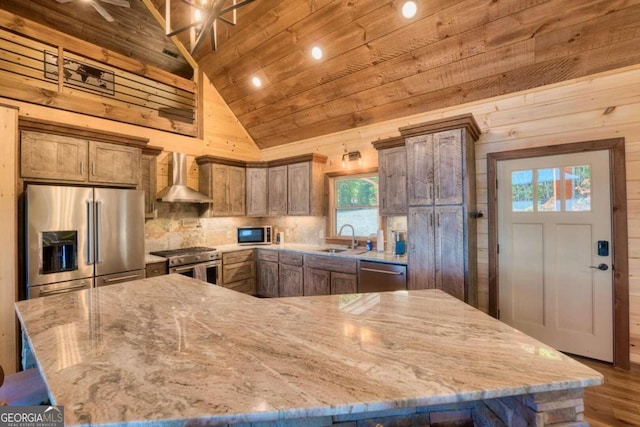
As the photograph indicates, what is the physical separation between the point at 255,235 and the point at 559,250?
14.2ft

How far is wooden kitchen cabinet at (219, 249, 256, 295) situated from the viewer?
176 inches

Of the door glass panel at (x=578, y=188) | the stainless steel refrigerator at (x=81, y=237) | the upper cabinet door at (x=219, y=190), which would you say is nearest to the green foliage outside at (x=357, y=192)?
the upper cabinet door at (x=219, y=190)

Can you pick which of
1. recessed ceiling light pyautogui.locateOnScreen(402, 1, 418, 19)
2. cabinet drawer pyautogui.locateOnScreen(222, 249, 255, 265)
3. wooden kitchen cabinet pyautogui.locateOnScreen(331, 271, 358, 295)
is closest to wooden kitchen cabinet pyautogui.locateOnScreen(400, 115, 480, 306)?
wooden kitchen cabinet pyautogui.locateOnScreen(331, 271, 358, 295)

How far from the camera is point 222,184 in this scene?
4.83 m

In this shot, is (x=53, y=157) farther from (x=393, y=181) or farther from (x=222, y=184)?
(x=393, y=181)

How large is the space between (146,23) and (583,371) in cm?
584

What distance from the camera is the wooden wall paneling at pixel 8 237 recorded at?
247cm

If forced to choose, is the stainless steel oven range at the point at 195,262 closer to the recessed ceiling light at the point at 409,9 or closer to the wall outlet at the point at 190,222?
the wall outlet at the point at 190,222

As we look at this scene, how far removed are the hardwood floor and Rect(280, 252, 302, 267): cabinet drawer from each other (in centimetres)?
325

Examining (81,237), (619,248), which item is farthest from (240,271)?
(619,248)

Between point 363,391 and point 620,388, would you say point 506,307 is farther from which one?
point 363,391

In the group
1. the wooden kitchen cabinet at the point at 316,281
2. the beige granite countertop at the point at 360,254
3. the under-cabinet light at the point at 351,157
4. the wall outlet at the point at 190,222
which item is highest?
the under-cabinet light at the point at 351,157

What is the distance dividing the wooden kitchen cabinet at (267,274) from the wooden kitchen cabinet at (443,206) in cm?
224

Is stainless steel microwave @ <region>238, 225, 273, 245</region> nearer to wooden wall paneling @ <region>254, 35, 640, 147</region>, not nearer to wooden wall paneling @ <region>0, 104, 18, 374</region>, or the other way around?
wooden wall paneling @ <region>254, 35, 640, 147</region>
